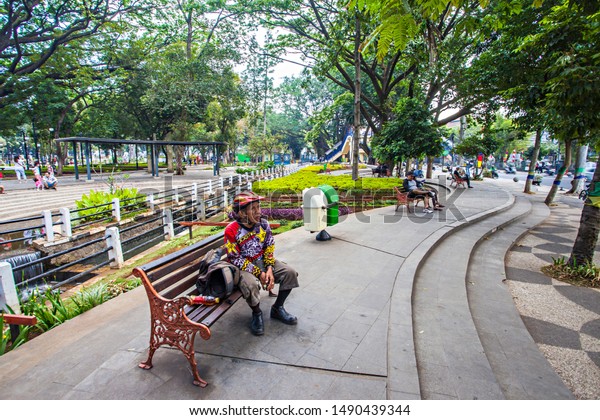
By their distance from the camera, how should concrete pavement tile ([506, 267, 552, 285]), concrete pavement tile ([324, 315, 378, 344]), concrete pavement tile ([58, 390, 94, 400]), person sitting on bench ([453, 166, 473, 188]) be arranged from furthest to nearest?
person sitting on bench ([453, 166, 473, 188]) → concrete pavement tile ([506, 267, 552, 285]) → concrete pavement tile ([324, 315, 378, 344]) → concrete pavement tile ([58, 390, 94, 400])

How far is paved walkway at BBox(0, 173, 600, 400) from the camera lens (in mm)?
2420

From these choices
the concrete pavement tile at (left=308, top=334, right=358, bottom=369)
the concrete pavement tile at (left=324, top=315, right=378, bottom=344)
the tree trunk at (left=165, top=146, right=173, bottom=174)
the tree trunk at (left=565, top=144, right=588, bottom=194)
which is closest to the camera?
the concrete pavement tile at (left=308, top=334, right=358, bottom=369)

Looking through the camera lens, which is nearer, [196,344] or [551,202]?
[196,344]

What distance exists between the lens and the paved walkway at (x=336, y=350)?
2.42 meters

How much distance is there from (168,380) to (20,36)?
73.3 feet

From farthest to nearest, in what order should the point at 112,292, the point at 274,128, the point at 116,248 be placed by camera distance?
the point at 274,128
the point at 116,248
the point at 112,292

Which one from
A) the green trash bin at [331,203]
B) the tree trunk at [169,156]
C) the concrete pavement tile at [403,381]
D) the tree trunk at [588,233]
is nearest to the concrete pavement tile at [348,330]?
the concrete pavement tile at [403,381]

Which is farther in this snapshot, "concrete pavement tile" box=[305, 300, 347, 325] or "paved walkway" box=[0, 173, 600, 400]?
"concrete pavement tile" box=[305, 300, 347, 325]

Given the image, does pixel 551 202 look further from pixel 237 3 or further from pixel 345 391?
pixel 237 3

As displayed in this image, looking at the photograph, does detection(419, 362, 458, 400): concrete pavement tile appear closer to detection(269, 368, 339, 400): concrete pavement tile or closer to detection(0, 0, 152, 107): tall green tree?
detection(269, 368, 339, 400): concrete pavement tile

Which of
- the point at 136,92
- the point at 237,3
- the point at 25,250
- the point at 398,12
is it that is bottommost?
the point at 25,250

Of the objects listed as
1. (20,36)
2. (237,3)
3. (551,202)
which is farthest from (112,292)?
(20,36)

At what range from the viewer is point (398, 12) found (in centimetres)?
203

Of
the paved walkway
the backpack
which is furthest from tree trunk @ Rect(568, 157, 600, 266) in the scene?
the backpack
